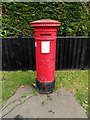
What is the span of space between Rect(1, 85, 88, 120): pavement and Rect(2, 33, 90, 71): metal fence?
1.41 meters

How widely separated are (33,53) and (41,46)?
1587 millimetres

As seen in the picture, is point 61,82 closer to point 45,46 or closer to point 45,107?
point 45,107

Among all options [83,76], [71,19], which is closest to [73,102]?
[83,76]

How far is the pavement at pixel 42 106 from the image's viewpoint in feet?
6.57

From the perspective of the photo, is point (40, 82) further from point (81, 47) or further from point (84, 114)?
point (81, 47)

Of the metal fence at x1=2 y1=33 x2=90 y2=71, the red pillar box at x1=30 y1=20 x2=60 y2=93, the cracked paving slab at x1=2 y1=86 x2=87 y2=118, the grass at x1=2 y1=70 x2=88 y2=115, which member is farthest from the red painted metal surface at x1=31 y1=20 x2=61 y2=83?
the metal fence at x1=2 y1=33 x2=90 y2=71

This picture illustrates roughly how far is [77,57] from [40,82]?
6.82 feet

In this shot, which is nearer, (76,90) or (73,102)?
(73,102)

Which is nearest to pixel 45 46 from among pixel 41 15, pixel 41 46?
pixel 41 46

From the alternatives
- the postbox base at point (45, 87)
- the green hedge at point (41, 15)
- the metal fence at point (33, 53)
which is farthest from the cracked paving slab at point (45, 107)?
the green hedge at point (41, 15)

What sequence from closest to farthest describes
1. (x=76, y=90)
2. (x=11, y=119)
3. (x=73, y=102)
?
1. (x=11, y=119)
2. (x=73, y=102)
3. (x=76, y=90)

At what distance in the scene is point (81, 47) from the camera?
12.0ft

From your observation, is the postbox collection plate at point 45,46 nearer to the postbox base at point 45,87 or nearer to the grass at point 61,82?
the postbox base at point 45,87

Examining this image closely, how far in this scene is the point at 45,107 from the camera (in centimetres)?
218
